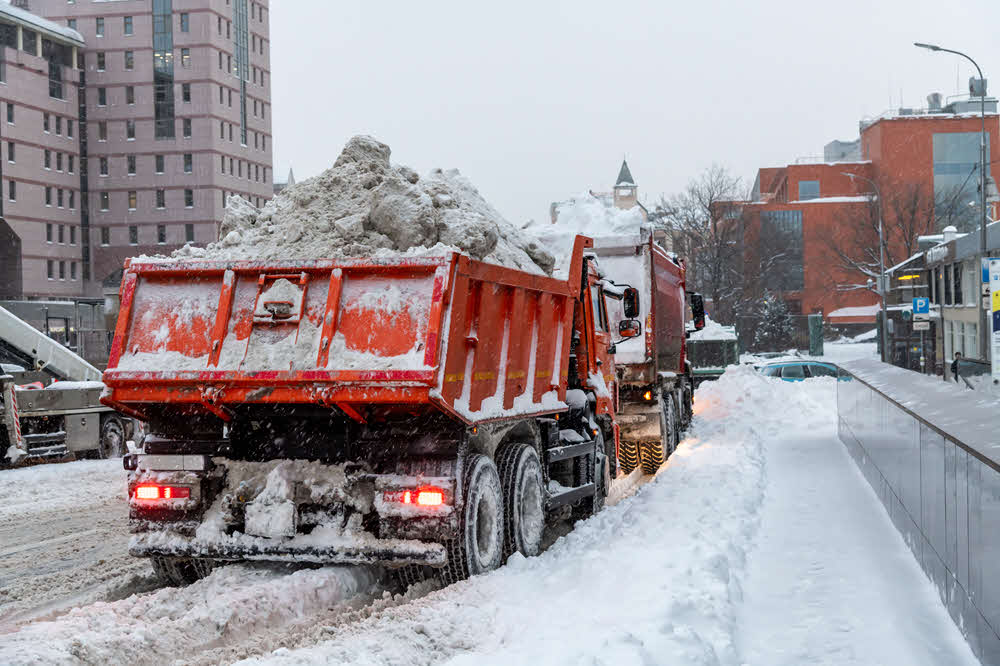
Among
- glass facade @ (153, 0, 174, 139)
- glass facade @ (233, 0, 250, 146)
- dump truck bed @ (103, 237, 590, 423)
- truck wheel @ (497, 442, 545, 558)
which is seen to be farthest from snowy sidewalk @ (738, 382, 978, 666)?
glass facade @ (233, 0, 250, 146)

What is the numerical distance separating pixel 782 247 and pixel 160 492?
7603 cm

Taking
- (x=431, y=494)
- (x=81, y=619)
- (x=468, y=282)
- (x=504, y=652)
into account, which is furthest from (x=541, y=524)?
(x=81, y=619)

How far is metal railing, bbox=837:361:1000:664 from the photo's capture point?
5203 mm

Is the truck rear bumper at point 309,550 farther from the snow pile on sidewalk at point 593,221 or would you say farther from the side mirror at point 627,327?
the snow pile on sidewalk at point 593,221

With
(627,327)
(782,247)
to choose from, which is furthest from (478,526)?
(782,247)

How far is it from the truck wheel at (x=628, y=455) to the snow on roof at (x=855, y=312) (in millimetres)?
73442

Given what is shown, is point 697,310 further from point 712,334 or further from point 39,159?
point 39,159

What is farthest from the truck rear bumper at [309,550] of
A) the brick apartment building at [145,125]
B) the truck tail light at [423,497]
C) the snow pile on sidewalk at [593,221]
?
the brick apartment building at [145,125]

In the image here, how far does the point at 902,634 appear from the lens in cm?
605

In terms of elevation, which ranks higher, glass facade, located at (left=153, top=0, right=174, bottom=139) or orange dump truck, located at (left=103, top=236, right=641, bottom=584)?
glass facade, located at (left=153, top=0, right=174, bottom=139)

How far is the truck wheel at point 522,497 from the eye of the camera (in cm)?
819

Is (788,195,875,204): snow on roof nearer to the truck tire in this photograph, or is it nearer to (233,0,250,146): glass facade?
(233,0,250,146): glass facade

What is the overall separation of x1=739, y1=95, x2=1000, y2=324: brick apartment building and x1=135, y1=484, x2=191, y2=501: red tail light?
7367 centimetres

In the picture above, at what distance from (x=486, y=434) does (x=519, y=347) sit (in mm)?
905
